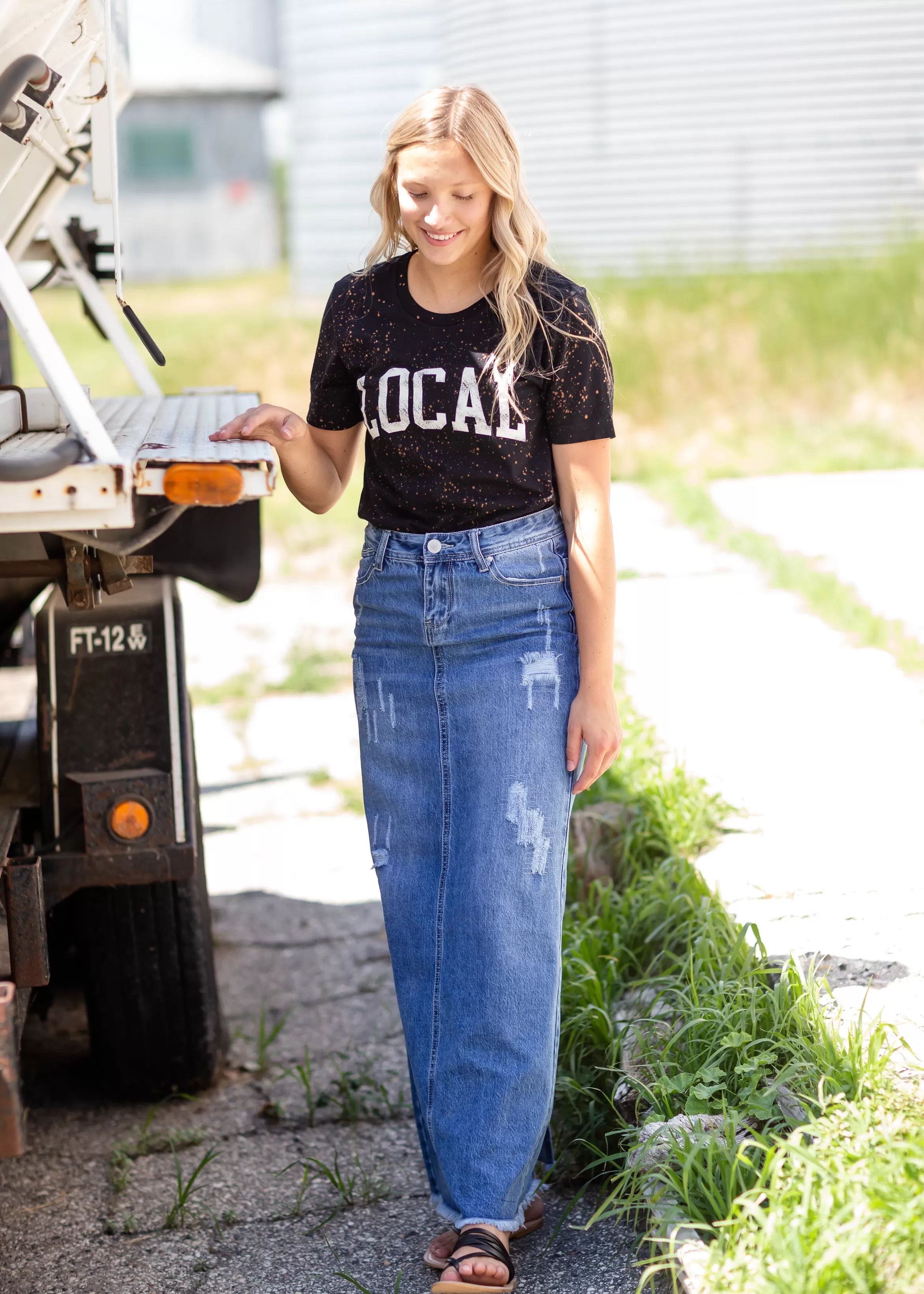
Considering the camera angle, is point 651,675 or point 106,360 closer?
point 651,675

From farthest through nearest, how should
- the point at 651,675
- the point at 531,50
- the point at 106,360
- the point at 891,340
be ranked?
the point at 106,360 < the point at 531,50 < the point at 891,340 < the point at 651,675

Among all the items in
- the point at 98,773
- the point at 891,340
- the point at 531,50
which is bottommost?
the point at 98,773

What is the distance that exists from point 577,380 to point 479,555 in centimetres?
34

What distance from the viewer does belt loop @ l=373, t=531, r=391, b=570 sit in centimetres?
253

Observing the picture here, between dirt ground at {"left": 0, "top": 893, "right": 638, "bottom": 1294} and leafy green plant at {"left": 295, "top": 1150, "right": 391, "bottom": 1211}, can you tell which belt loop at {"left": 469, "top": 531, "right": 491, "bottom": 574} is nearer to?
dirt ground at {"left": 0, "top": 893, "right": 638, "bottom": 1294}

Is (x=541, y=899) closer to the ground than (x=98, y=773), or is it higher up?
closer to the ground

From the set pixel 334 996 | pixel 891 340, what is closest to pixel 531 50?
pixel 891 340

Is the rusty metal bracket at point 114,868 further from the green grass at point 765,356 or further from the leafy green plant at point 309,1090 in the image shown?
the green grass at point 765,356

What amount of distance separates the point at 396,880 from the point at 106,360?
55.3ft

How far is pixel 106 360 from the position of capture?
18.4 meters

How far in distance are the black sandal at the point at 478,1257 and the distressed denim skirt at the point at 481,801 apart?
0.03 meters

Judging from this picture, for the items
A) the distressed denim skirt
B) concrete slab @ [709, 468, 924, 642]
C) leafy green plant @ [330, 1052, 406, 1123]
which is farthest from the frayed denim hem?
concrete slab @ [709, 468, 924, 642]

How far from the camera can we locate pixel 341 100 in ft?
58.3

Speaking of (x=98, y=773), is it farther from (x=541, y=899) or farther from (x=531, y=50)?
(x=531, y=50)
